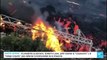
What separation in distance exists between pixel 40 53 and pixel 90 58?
1271 millimetres

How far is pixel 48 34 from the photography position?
1198cm

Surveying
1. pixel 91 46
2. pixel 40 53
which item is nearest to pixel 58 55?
pixel 40 53

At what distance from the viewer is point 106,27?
1201cm

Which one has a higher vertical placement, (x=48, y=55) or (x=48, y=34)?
(x=48, y=34)

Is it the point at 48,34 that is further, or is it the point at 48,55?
the point at 48,34

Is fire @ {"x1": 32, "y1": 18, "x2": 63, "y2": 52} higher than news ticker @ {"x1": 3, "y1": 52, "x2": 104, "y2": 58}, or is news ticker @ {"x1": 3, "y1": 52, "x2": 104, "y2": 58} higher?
fire @ {"x1": 32, "y1": 18, "x2": 63, "y2": 52}

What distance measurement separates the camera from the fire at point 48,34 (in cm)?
1184

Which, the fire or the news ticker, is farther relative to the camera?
the fire

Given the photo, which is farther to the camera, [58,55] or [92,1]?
[92,1]

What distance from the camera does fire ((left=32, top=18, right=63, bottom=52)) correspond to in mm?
11836

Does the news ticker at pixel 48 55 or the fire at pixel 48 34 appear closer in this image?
the news ticker at pixel 48 55

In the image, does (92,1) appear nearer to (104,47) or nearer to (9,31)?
(104,47)

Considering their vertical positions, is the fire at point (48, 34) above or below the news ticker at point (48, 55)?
above

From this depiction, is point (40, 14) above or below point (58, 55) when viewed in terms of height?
above
